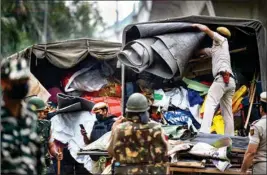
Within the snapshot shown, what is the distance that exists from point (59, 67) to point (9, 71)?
4.66 m

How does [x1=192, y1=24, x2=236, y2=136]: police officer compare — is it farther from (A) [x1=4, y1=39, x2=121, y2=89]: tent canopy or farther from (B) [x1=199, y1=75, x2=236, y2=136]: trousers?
(A) [x1=4, y1=39, x2=121, y2=89]: tent canopy

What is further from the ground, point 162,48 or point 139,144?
point 162,48

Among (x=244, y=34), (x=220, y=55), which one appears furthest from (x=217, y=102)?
(x=244, y=34)

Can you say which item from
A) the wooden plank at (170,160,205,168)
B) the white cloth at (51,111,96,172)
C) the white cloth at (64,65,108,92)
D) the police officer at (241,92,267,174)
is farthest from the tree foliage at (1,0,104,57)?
the police officer at (241,92,267,174)

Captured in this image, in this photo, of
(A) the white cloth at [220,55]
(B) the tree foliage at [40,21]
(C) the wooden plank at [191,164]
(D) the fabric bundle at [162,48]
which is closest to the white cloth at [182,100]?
(D) the fabric bundle at [162,48]

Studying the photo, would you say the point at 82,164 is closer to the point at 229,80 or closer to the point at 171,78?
the point at 171,78

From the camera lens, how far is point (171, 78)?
955 cm

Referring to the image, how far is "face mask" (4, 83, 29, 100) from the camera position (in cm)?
623

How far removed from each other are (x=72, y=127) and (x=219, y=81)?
9.55 ft

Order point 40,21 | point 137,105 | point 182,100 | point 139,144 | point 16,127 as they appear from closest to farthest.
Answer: point 16,127
point 139,144
point 137,105
point 182,100
point 40,21

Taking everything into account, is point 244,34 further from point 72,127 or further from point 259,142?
point 72,127

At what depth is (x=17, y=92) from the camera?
6.25m

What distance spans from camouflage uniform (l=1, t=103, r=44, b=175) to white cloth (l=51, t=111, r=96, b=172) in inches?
158

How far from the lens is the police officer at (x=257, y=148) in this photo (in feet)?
22.2
